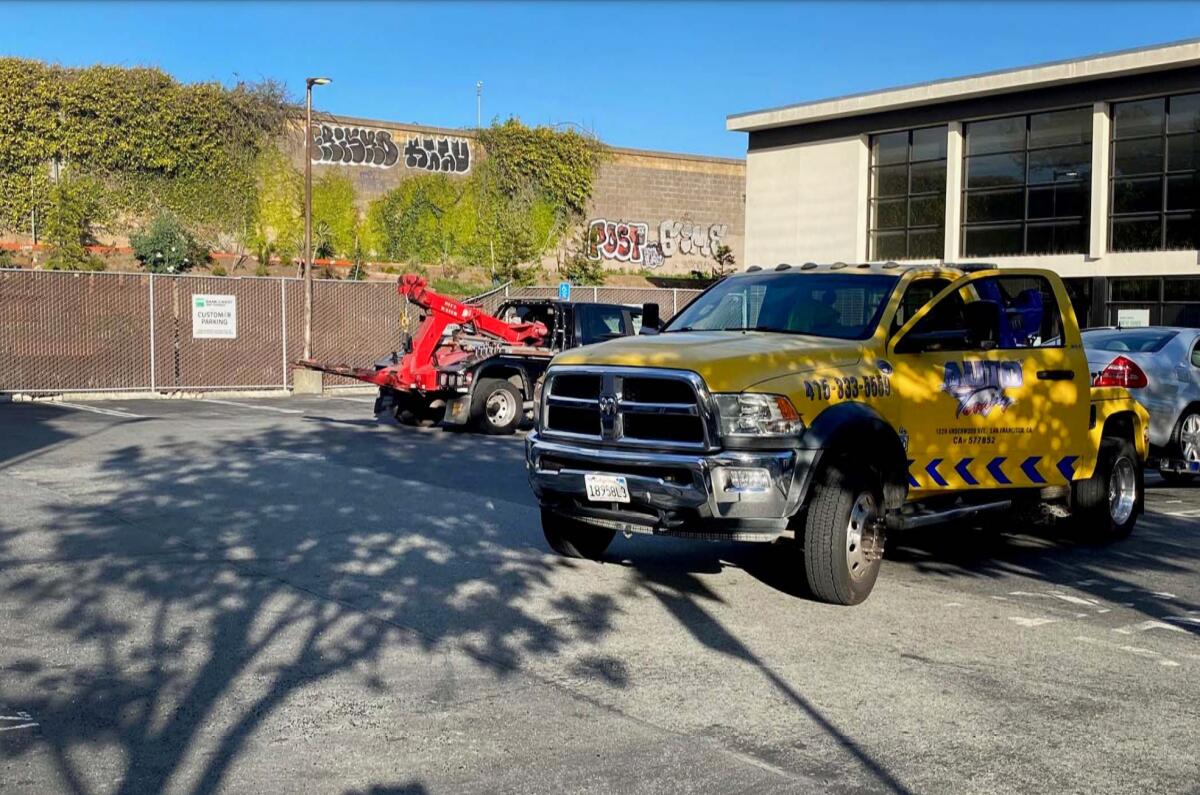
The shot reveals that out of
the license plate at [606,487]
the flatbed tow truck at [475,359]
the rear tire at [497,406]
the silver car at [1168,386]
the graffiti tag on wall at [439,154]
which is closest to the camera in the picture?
the license plate at [606,487]

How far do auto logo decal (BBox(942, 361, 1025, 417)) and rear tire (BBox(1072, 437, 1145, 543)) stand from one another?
150 cm

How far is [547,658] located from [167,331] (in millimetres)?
21507

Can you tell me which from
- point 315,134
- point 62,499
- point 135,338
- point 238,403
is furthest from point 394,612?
point 315,134

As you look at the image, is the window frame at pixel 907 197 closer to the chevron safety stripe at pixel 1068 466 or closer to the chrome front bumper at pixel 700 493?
the chevron safety stripe at pixel 1068 466

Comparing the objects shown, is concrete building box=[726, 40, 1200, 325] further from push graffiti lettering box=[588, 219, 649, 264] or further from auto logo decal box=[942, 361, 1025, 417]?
auto logo decal box=[942, 361, 1025, 417]

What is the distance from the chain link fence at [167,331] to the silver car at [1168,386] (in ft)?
45.5

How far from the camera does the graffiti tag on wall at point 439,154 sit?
4141cm

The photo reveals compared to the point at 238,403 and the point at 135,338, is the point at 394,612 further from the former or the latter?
the point at 135,338

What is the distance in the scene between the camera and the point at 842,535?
24.5 feet

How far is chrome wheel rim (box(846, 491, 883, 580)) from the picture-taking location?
7676 mm

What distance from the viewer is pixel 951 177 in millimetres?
31562

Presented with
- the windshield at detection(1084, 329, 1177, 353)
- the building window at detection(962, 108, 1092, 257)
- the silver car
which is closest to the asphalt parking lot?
the silver car

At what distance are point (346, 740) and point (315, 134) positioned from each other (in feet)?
118

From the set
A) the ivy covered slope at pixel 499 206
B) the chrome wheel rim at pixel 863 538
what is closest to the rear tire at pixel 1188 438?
the chrome wheel rim at pixel 863 538
